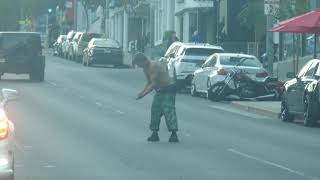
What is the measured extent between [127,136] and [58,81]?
77.4ft

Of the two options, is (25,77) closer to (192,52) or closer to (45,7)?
(192,52)

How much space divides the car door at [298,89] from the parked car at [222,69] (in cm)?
785

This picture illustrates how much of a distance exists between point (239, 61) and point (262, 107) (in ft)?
15.0

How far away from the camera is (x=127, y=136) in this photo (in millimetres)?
22031

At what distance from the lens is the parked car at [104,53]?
60625 mm

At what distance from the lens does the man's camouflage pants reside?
20781 mm

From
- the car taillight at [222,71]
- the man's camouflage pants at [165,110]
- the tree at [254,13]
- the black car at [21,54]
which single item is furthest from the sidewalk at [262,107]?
the tree at [254,13]

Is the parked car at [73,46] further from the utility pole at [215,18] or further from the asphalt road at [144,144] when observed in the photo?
the asphalt road at [144,144]

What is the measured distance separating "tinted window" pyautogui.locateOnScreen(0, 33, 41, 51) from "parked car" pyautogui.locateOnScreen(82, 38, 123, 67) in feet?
54.5

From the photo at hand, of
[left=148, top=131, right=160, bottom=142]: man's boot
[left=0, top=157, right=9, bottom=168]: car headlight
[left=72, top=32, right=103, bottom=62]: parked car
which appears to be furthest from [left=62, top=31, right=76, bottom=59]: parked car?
[left=0, top=157, right=9, bottom=168]: car headlight

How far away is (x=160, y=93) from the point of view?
20906 mm

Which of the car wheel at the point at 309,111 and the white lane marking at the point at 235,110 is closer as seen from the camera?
the car wheel at the point at 309,111

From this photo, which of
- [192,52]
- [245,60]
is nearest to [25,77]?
[192,52]

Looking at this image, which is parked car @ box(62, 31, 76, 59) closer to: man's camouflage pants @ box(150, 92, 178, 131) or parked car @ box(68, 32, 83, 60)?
parked car @ box(68, 32, 83, 60)
